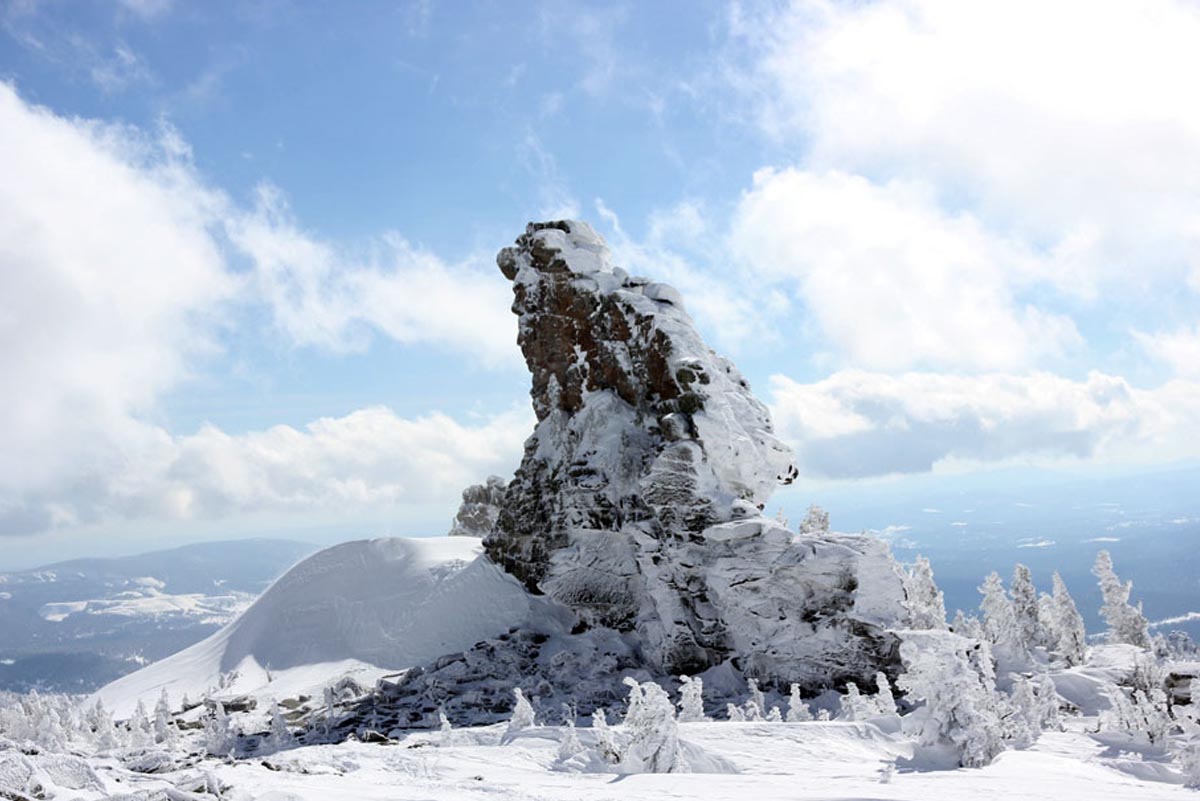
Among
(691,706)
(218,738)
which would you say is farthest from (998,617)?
(218,738)

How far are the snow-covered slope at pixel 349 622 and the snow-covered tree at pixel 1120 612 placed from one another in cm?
3530

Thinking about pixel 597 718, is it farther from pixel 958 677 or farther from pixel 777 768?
pixel 958 677

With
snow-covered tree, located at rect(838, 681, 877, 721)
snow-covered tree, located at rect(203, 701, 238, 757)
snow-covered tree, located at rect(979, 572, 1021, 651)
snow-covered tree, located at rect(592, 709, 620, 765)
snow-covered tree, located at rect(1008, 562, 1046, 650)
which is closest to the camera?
snow-covered tree, located at rect(592, 709, 620, 765)

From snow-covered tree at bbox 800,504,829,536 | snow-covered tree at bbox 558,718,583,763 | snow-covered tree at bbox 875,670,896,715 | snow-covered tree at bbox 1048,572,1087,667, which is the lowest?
snow-covered tree at bbox 1048,572,1087,667

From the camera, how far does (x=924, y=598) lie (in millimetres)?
51688

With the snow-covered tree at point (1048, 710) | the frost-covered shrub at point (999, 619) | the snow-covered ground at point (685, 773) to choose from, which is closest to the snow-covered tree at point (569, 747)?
the snow-covered ground at point (685, 773)

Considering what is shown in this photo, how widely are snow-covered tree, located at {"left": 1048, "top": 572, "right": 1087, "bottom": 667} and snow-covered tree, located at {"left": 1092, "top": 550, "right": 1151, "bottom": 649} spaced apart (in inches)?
92.6

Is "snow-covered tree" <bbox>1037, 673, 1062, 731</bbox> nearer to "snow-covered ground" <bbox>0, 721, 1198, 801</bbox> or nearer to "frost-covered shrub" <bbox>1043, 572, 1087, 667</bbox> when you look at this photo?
"snow-covered ground" <bbox>0, 721, 1198, 801</bbox>

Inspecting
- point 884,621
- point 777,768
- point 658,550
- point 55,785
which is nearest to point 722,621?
point 658,550

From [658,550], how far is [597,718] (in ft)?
63.4

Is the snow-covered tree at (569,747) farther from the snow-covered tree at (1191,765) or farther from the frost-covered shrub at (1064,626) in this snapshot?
the frost-covered shrub at (1064,626)

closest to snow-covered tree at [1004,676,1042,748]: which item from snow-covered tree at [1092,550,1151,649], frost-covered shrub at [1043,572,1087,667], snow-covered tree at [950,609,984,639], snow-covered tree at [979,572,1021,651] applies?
snow-covered tree at [979,572,1021,651]

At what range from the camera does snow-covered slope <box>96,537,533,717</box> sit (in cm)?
4259

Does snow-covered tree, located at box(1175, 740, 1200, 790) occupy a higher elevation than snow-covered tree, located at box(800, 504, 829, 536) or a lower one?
lower
